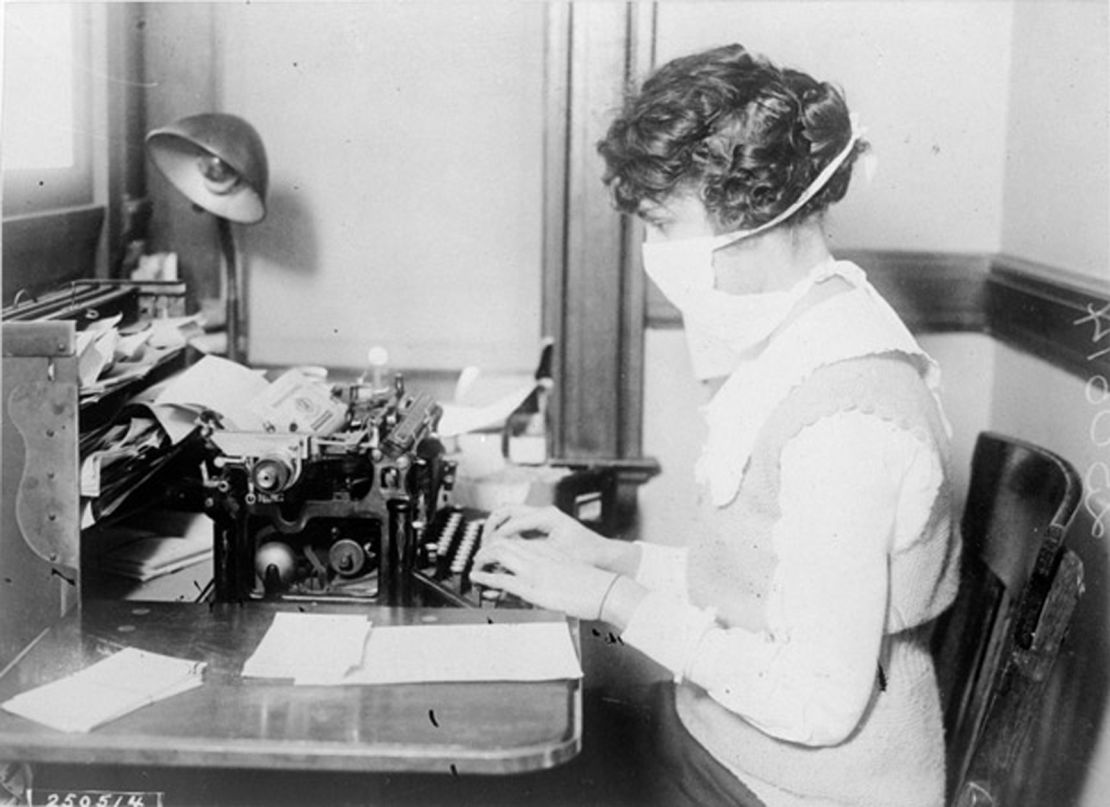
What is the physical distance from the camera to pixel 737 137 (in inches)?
71.5

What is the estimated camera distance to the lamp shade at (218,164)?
2.79m

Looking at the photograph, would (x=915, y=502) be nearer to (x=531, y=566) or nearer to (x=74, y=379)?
(x=531, y=566)

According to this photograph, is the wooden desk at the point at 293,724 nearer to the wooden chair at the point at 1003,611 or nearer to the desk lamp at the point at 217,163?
the wooden chair at the point at 1003,611

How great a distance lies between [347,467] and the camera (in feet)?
6.81

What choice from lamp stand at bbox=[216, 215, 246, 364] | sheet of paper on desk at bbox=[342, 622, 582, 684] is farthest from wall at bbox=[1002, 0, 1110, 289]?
lamp stand at bbox=[216, 215, 246, 364]

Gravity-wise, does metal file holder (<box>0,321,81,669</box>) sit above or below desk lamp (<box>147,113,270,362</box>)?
below

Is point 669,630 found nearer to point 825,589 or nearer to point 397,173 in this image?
point 825,589

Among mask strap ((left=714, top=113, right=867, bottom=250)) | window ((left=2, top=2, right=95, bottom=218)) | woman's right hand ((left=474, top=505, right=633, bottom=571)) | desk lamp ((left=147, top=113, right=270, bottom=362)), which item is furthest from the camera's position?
desk lamp ((left=147, top=113, right=270, bottom=362))

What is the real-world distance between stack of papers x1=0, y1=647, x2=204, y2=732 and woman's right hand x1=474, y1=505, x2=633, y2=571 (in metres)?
0.64

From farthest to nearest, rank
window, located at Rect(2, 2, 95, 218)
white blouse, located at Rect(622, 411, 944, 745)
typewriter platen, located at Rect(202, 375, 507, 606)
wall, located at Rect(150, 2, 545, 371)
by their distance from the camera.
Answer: wall, located at Rect(150, 2, 545, 371) < window, located at Rect(2, 2, 95, 218) < typewriter platen, located at Rect(202, 375, 507, 606) < white blouse, located at Rect(622, 411, 944, 745)

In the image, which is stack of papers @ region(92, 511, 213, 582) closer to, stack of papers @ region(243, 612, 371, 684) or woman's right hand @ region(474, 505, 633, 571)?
stack of papers @ region(243, 612, 371, 684)

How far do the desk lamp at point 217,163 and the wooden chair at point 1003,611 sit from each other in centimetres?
172

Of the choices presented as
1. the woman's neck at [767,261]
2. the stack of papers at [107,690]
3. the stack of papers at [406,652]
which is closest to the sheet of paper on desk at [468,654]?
the stack of papers at [406,652]

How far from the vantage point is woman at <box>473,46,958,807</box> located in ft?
5.31
